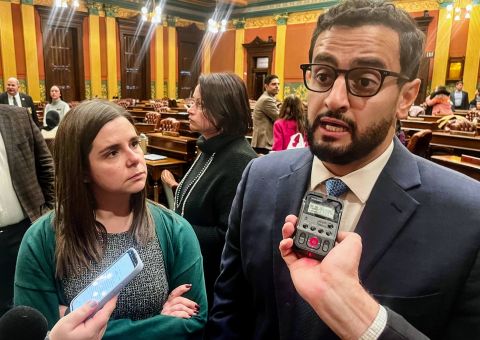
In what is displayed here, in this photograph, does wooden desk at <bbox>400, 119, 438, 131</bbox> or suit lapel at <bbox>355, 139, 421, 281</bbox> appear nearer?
suit lapel at <bbox>355, 139, 421, 281</bbox>

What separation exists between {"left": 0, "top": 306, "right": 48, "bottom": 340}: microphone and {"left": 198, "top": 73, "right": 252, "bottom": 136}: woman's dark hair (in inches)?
56.5

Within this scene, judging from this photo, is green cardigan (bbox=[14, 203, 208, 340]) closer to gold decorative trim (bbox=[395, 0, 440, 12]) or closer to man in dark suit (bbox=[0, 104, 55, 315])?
man in dark suit (bbox=[0, 104, 55, 315])

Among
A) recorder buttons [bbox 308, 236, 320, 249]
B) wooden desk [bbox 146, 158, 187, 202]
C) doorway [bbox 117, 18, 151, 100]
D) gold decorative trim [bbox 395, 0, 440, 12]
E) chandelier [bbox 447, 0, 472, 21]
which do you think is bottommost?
wooden desk [bbox 146, 158, 187, 202]

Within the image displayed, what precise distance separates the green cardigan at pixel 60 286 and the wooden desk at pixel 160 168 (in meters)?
3.05

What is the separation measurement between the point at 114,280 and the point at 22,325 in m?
0.23

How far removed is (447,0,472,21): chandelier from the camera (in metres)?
10.9

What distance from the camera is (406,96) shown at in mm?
1070

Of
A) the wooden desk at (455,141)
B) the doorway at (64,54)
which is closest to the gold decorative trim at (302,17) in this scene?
the doorway at (64,54)

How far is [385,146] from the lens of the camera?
3.51ft

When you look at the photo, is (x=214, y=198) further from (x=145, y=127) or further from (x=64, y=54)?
(x=64, y=54)

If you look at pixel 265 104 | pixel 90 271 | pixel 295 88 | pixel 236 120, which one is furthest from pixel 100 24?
pixel 90 271

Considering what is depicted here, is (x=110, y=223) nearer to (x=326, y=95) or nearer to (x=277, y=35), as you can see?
(x=326, y=95)

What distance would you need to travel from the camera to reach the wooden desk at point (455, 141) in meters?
5.01

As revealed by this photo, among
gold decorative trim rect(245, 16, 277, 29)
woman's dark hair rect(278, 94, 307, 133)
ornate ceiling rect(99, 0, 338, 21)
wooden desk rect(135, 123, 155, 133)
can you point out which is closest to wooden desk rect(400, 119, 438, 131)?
woman's dark hair rect(278, 94, 307, 133)
